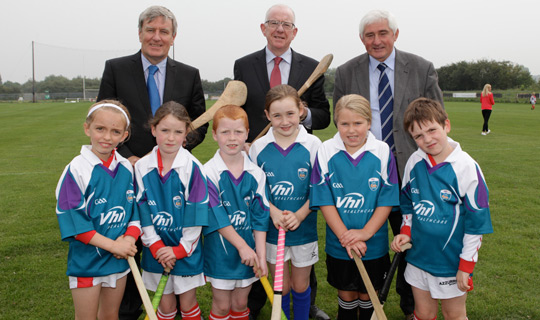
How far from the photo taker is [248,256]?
8.14 ft

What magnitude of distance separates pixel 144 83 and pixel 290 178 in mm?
1395

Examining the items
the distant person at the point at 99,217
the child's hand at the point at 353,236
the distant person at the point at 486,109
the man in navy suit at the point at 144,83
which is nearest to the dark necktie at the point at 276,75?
the man in navy suit at the point at 144,83

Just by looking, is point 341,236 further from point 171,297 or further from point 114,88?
point 114,88

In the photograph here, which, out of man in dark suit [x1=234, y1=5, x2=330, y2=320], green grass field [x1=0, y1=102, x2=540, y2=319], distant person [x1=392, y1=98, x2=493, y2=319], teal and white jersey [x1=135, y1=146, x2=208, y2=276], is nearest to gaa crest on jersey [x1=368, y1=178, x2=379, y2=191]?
distant person [x1=392, y1=98, x2=493, y2=319]

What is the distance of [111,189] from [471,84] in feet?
245

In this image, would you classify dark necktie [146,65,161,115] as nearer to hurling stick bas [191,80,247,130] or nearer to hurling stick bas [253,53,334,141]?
hurling stick bas [191,80,247,130]

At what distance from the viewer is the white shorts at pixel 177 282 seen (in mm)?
2551

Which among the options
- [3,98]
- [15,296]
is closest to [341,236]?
[15,296]

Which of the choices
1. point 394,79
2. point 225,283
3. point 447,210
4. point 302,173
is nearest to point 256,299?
point 225,283

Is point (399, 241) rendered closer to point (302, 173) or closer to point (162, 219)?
point (302, 173)

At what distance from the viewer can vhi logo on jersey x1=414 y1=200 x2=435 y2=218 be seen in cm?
243

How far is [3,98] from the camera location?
5747 cm

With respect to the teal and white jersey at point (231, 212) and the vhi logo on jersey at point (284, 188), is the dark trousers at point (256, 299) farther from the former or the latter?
the vhi logo on jersey at point (284, 188)

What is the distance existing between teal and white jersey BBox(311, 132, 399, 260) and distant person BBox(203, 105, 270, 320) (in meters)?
0.39
